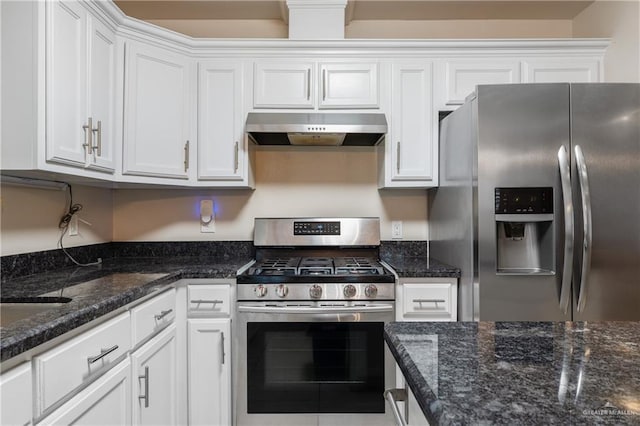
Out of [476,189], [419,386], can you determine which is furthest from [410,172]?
[419,386]

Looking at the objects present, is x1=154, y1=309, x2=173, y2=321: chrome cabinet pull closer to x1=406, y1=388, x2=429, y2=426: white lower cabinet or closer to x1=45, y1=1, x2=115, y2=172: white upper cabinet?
x1=45, y1=1, x2=115, y2=172: white upper cabinet

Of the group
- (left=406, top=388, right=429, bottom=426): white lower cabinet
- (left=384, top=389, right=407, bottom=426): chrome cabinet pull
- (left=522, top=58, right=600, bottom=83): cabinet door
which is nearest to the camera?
(left=406, top=388, right=429, bottom=426): white lower cabinet

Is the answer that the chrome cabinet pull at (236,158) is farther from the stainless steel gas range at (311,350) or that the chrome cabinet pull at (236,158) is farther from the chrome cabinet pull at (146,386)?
the chrome cabinet pull at (146,386)

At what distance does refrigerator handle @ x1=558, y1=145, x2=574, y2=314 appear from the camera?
1676 millimetres

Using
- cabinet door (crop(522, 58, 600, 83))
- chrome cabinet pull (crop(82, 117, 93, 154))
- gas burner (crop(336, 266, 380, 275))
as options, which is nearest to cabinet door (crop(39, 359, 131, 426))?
chrome cabinet pull (crop(82, 117, 93, 154))

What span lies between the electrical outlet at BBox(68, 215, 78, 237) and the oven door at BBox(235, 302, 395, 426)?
1107 millimetres

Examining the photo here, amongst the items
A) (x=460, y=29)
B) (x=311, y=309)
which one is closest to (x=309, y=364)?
(x=311, y=309)

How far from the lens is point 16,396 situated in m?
0.88

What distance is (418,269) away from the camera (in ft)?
6.59

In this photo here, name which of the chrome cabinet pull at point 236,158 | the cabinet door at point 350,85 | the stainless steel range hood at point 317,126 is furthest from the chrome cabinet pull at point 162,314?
the cabinet door at point 350,85

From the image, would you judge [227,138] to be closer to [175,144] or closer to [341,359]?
[175,144]

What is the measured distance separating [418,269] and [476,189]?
1.76 feet

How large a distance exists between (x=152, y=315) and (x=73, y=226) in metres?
0.93

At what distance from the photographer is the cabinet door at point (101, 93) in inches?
67.8
